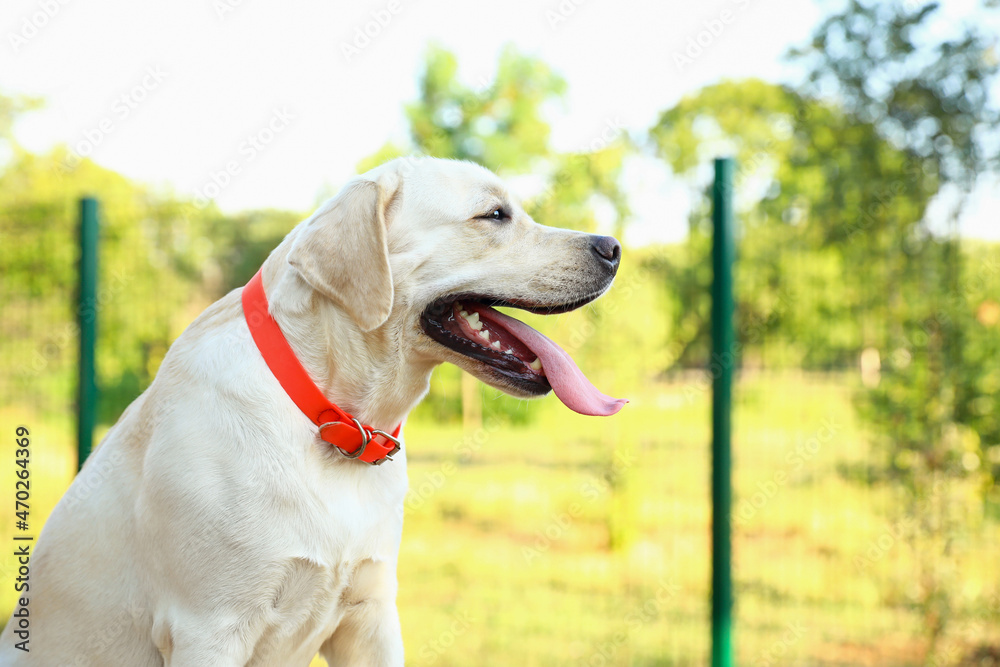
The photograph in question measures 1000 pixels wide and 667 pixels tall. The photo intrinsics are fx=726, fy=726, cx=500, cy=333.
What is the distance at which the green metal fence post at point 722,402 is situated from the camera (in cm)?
356

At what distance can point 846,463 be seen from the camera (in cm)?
402

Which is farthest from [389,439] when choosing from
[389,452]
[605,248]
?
[605,248]

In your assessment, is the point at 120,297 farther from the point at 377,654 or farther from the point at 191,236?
the point at 377,654

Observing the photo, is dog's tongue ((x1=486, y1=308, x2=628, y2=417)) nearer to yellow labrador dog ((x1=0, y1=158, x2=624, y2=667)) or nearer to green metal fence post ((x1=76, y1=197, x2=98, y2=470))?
yellow labrador dog ((x1=0, y1=158, x2=624, y2=667))

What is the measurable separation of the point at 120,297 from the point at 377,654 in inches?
128

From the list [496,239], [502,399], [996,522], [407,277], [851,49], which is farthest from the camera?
[502,399]

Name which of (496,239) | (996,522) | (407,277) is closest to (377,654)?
(407,277)

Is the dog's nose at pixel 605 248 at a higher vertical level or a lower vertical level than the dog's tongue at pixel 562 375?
higher

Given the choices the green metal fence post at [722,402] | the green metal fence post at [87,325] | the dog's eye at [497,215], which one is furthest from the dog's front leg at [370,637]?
the green metal fence post at [87,325]

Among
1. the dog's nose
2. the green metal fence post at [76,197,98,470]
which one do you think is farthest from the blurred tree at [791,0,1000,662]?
the green metal fence post at [76,197,98,470]

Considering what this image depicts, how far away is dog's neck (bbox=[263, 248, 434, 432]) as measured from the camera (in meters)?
2.00

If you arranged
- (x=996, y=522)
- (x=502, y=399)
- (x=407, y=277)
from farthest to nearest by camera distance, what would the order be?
1. (x=502, y=399)
2. (x=996, y=522)
3. (x=407, y=277)

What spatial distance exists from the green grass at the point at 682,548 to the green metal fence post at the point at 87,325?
1.19 feet

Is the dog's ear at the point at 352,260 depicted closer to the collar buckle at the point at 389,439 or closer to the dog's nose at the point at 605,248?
the collar buckle at the point at 389,439
